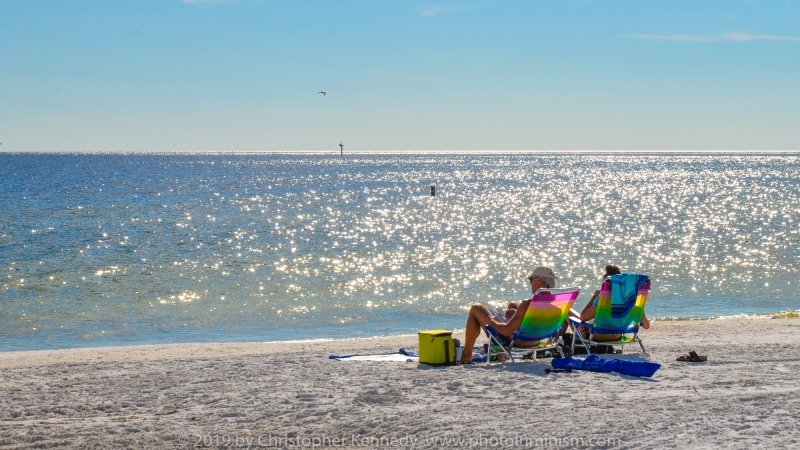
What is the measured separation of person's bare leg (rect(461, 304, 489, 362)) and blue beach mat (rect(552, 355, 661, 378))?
2.87ft

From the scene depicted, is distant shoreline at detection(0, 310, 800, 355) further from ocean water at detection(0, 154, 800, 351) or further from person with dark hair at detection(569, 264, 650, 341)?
person with dark hair at detection(569, 264, 650, 341)

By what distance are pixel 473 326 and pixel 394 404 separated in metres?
2.29

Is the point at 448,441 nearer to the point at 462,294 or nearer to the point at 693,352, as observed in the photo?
the point at 693,352

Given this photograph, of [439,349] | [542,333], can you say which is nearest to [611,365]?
[542,333]

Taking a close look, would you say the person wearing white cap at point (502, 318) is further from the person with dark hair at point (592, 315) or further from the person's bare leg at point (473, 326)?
the person with dark hair at point (592, 315)

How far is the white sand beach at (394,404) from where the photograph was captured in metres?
6.01

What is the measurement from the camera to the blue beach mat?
7.91 metres

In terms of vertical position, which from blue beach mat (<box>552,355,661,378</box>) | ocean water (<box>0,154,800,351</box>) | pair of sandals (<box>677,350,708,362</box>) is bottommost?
ocean water (<box>0,154,800,351</box>)

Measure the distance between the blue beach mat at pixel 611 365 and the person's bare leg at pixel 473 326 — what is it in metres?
0.88

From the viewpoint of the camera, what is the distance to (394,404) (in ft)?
22.9

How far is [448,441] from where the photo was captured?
19.4ft

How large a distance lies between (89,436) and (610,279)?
17.9 ft

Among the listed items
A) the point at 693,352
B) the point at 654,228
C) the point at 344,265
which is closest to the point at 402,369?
the point at 693,352

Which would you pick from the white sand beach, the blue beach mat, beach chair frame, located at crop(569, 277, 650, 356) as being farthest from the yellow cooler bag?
beach chair frame, located at crop(569, 277, 650, 356)
